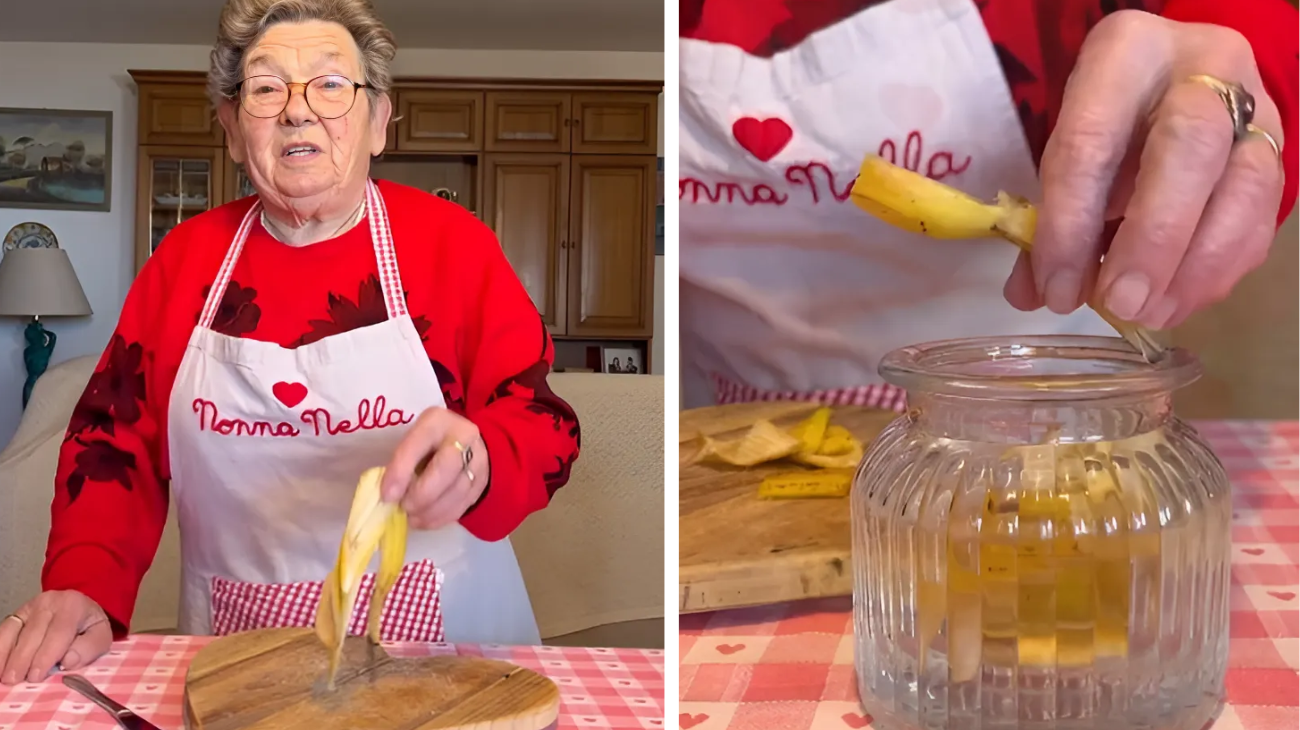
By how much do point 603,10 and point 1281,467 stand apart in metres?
0.45

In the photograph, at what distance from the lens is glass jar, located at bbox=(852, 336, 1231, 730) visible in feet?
1.09

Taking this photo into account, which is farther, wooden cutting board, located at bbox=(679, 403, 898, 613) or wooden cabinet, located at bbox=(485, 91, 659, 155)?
wooden cabinet, located at bbox=(485, 91, 659, 155)

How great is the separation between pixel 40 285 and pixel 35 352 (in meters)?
0.04

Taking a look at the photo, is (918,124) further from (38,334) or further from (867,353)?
(38,334)

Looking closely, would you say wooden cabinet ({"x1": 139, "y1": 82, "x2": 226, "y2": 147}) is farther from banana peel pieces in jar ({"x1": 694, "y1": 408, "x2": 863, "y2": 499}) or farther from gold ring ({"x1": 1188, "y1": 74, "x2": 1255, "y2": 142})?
gold ring ({"x1": 1188, "y1": 74, "x2": 1255, "y2": 142})

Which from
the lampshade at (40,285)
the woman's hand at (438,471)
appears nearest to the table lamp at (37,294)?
the lampshade at (40,285)

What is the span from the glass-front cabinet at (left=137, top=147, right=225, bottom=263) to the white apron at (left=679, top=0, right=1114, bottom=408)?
0.89 feet

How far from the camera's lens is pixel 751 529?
19.7 inches

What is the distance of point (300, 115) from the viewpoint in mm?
550

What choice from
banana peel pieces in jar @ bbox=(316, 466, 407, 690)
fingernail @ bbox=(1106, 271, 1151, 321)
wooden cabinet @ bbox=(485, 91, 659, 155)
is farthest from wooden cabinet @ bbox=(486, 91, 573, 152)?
fingernail @ bbox=(1106, 271, 1151, 321)

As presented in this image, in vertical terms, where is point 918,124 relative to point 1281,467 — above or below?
above

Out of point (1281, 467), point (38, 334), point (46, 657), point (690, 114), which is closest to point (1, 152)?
point (38, 334)

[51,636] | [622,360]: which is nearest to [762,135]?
[622,360]

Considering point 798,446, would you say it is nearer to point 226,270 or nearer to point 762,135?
point 762,135
